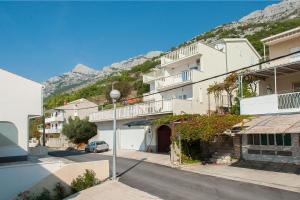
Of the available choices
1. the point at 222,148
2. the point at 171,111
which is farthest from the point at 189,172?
the point at 171,111

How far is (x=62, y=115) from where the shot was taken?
79.6 metres

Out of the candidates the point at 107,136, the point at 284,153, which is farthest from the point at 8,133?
the point at 107,136

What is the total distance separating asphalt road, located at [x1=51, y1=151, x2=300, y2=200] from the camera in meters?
15.9

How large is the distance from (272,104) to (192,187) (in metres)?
10.4

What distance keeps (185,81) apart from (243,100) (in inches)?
506

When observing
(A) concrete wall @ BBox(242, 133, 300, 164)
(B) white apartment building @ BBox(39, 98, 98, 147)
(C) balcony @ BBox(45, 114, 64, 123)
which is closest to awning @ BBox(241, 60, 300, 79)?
(A) concrete wall @ BBox(242, 133, 300, 164)

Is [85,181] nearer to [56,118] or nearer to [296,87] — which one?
[296,87]

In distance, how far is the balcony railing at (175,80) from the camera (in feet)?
128

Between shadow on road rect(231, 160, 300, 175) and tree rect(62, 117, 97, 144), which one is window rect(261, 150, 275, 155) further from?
tree rect(62, 117, 97, 144)

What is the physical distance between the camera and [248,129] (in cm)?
2178

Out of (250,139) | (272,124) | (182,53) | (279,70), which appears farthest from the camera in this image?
(182,53)

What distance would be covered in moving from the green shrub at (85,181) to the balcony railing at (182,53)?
2458 centimetres

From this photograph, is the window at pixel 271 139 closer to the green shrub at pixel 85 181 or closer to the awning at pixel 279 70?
the awning at pixel 279 70

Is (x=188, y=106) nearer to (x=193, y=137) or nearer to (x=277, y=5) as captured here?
(x=193, y=137)
